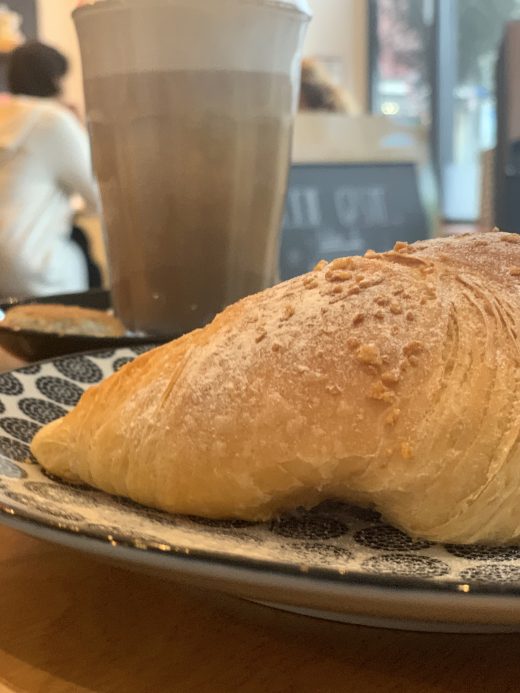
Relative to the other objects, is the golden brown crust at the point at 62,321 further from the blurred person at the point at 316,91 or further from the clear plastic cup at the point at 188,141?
the blurred person at the point at 316,91

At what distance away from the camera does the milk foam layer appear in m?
0.73

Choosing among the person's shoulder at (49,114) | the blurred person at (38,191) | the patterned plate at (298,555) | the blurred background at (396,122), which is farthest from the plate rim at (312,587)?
the person's shoulder at (49,114)

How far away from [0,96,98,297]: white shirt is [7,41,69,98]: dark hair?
0.32 m

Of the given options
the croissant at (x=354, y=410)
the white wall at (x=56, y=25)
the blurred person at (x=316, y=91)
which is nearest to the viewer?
the croissant at (x=354, y=410)

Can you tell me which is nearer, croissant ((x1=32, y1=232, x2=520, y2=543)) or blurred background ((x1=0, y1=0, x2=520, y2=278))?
croissant ((x1=32, y1=232, x2=520, y2=543))

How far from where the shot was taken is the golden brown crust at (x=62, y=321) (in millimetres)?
764

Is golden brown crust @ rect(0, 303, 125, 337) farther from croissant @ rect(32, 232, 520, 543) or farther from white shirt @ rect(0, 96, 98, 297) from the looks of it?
white shirt @ rect(0, 96, 98, 297)

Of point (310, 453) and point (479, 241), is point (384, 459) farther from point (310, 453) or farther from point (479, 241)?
point (479, 241)

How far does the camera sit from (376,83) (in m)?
4.45

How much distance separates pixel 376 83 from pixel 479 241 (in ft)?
14.0

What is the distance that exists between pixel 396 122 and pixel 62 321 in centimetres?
143

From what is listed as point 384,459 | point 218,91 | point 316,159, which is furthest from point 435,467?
point 316,159

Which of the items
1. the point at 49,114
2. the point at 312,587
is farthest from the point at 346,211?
the point at 312,587

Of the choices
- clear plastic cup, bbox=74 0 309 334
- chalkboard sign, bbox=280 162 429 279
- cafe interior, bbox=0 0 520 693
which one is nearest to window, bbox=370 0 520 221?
chalkboard sign, bbox=280 162 429 279
